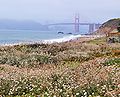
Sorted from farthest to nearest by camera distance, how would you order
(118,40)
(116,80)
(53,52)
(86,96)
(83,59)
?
(118,40)
(53,52)
(83,59)
(116,80)
(86,96)

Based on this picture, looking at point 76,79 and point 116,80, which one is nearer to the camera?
point 116,80

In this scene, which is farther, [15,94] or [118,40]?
[118,40]

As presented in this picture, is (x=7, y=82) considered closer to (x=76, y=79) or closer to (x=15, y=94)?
(x=15, y=94)

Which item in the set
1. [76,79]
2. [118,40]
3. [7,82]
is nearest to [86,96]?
[76,79]

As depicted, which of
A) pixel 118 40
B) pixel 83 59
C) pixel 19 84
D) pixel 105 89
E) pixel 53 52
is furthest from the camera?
pixel 118 40

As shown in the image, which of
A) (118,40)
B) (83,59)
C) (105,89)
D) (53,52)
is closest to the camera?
(105,89)

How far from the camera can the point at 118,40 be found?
4338 cm

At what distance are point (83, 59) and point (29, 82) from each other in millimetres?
11782

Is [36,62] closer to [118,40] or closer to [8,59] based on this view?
[8,59]

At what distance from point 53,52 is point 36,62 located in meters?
6.52

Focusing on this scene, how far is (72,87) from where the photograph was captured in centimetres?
1334

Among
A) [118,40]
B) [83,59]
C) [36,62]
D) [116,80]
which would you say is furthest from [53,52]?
[116,80]

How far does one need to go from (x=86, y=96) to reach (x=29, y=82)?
12.5 ft

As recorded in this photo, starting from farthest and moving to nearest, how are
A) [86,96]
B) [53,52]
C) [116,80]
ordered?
[53,52] < [116,80] < [86,96]
